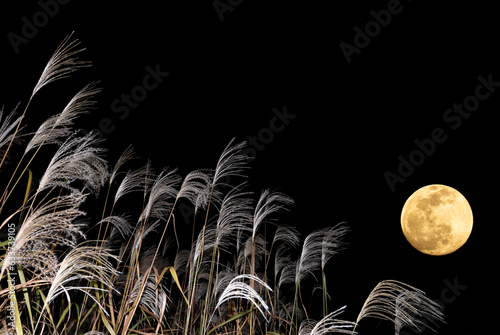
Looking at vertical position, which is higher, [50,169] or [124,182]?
[50,169]

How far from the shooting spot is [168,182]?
3305 mm

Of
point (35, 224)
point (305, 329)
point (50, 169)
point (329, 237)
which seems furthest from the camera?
point (329, 237)

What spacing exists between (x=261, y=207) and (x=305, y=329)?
0.89 meters

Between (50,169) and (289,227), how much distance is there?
7.92 ft

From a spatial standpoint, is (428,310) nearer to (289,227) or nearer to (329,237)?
(329,237)

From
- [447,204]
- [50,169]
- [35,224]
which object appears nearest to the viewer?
[35,224]

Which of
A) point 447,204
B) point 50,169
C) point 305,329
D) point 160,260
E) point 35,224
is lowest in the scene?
point 447,204

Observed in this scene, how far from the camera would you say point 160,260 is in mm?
4988

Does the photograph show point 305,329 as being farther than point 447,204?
No

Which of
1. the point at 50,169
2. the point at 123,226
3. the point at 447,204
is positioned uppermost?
the point at 50,169

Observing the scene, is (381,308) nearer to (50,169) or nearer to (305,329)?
(305,329)

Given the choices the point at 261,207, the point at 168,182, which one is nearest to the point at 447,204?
the point at 261,207

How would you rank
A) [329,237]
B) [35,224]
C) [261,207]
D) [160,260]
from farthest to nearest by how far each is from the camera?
1. [160,260]
2. [329,237]
3. [261,207]
4. [35,224]

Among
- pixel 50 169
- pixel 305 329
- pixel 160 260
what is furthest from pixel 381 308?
pixel 160 260
